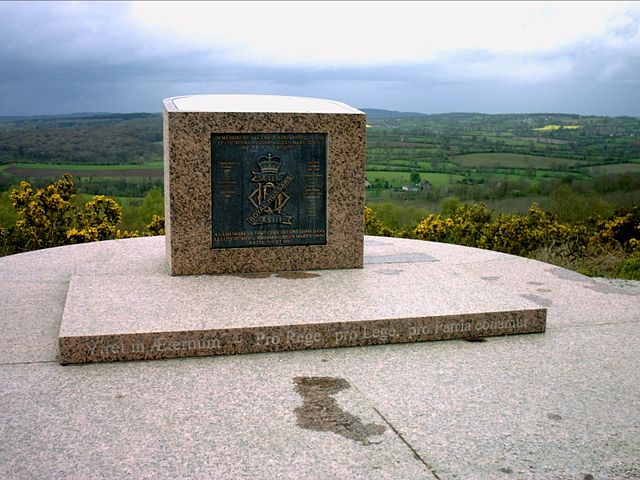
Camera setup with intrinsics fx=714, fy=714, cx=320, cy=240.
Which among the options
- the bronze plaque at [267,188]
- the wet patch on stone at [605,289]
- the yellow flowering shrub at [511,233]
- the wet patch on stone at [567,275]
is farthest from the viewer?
the yellow flowering shrub at [511,233]

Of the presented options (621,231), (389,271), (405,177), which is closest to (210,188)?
(389,271)

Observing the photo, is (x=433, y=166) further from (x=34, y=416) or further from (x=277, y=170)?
(x=34, y=416)

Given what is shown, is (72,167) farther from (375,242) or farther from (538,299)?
(538,299)

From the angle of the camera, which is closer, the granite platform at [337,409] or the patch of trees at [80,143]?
the granite platform at [337,409]

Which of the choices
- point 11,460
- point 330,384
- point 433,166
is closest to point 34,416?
point 11,460

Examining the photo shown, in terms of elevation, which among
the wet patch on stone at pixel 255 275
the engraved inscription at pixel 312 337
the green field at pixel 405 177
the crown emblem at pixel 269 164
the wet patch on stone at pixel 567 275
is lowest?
the green field at pixel 405 177

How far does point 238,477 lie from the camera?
3.33 metres

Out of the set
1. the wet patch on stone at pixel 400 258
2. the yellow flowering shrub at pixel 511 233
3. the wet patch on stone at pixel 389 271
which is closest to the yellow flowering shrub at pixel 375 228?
the yellow flowering shrub at pixel 511 233

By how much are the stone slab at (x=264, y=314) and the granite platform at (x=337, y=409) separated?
0.09 meters

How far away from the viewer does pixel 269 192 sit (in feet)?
21.4

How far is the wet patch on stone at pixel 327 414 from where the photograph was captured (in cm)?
382

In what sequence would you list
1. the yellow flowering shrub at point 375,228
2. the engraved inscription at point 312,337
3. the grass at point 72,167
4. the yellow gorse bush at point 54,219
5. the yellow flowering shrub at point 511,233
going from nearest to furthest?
1. the engraved inscription at point 312,337
2. the yellow gorse bush at point 54,219
3. the yellow flowering shrub at point 511,233
4. the yellow flowering shrub at point 375,228
5. the grass at point 72,167

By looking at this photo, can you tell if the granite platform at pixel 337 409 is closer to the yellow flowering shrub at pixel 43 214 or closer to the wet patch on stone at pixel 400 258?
the wet patch on stone at pixel 400 258

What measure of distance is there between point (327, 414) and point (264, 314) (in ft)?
4.46
